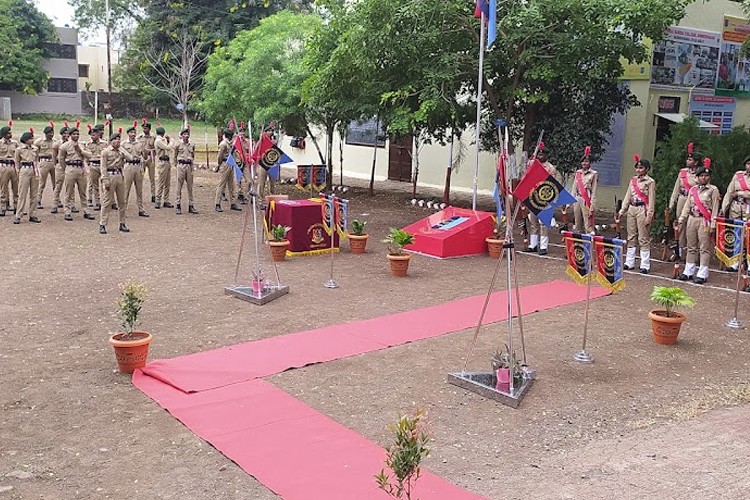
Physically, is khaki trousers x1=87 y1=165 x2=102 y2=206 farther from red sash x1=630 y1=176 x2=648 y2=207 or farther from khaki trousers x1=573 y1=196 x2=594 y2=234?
red sash x1=630 y1=176 x2=648 y2=207

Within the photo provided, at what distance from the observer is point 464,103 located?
16.7 m

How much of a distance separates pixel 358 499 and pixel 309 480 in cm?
40

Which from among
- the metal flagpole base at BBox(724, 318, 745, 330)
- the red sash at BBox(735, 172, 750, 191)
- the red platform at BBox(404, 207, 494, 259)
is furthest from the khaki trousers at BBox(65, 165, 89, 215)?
the metal flagpole base at BBox(724, 318, 745, 330)

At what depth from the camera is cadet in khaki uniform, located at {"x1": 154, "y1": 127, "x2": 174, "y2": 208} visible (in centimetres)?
1670

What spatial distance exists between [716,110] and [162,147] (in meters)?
13.3

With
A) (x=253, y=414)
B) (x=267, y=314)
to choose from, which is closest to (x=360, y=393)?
(x=253, y=414)

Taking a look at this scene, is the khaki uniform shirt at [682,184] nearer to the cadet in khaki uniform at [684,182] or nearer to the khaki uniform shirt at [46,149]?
the cadet in khaki uniform at [684,182]

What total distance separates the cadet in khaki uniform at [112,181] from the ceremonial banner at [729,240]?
10.0 m

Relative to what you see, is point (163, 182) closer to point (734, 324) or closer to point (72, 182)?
point (72, 182)

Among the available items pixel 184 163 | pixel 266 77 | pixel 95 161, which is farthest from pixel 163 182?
pixel 266 77

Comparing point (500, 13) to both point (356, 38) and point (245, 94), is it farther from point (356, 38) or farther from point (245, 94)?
point (245, 94)

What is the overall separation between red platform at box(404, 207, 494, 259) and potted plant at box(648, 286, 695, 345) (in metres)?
4.80

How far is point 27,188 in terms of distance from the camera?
1473cm

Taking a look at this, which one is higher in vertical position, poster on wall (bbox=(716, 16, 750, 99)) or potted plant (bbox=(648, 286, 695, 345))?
poster on wall (bbox=(716, 16, 750, 99))
